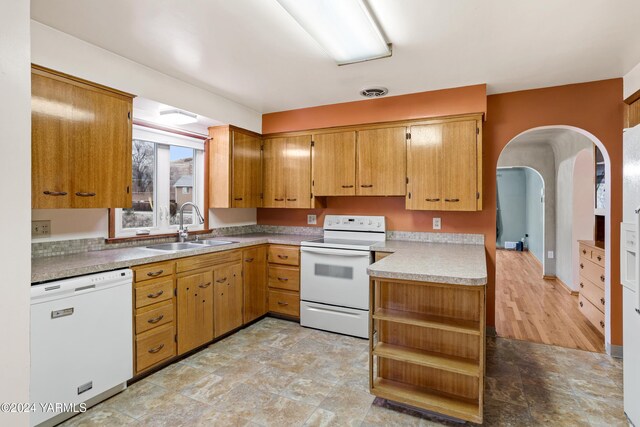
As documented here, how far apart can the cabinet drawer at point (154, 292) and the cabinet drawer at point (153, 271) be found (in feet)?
0.17

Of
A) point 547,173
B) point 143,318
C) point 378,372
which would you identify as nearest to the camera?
point 378,372

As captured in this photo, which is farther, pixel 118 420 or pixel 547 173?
pixel 547 173

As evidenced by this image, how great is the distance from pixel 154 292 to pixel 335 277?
164 cm

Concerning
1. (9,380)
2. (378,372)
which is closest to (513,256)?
(378,372)

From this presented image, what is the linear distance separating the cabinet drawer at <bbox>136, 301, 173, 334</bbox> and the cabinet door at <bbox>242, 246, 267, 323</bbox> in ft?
2.98

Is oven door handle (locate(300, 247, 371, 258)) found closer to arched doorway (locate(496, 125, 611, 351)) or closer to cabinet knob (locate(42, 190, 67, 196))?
arched doorway (locate(496, 125, 611, 351))

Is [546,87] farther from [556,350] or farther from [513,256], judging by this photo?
[513,256]

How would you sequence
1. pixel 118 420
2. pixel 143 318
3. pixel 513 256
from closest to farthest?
pixel 118 420, pixel 143 318, pixel 513 256

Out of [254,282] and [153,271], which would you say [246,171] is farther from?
[153,271]

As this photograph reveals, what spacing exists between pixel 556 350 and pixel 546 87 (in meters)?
2.41

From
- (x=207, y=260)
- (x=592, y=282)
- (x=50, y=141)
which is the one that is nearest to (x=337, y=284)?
(x=207, y=260)

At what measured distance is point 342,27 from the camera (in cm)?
200

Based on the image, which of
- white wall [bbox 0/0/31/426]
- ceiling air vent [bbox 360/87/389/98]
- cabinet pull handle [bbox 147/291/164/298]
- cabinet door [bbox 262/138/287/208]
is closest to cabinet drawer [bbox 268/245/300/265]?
cabinet door [bbox 262/138/287/208]

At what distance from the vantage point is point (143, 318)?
7.77ft
